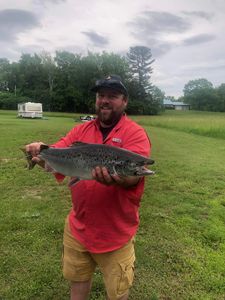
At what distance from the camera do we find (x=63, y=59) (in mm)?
96250

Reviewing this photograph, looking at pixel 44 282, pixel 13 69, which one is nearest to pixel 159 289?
pixel 44 282

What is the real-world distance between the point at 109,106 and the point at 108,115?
8 centimetres

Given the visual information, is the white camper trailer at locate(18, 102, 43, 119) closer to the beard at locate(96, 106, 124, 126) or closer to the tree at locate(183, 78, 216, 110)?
the beard at locate(96, 106, 124, 126)

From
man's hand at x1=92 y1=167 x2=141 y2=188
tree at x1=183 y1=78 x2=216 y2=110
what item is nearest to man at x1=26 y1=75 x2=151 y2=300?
man's hand at x1=92 y1=167 x2=141 y2=188

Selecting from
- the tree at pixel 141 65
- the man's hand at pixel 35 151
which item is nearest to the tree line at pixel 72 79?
the tree at pixel 141 65

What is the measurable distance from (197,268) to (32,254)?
2319 millimetres

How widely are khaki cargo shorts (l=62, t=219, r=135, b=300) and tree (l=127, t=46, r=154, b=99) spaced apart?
97771 mm

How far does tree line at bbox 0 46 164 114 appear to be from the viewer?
290ft

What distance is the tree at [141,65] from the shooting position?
101m

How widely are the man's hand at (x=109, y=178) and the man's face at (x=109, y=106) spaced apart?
57 cm

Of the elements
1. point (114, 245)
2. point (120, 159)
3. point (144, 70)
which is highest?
point (144, 70)

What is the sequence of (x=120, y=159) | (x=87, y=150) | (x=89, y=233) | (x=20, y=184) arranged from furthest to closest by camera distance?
(x=20, y=184), (x=89, y=233), (x=87, y=150), (x=120, y=159)

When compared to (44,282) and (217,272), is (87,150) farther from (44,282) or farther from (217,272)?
(217,272)

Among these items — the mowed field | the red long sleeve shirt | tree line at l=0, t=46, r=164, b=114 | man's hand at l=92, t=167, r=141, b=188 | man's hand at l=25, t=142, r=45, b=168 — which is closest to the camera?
man's hand at l=92, t=167, r=141, b=188
